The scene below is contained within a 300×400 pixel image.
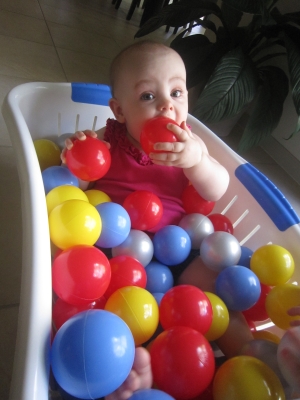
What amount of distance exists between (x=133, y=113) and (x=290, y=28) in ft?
2.84

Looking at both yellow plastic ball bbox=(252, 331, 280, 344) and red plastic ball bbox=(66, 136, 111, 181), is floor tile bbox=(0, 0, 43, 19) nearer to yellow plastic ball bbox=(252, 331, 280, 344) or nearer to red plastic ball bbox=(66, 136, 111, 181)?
red plastic ball bbox=(66, 136, 111, 181)

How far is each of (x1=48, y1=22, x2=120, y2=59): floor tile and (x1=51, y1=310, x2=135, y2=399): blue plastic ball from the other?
67.2 inches

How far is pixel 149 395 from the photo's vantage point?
466 millimetres

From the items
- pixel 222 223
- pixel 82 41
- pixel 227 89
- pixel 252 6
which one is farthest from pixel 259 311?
pixel 82 41

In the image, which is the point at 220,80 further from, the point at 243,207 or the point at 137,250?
the point at 137,250

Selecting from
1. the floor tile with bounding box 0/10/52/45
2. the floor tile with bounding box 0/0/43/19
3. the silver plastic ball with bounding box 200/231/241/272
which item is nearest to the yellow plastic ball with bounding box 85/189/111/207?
the silver plastic ball with bounding box 200/231/241/272

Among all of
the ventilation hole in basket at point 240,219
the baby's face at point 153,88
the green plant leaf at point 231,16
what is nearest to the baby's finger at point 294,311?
the ventilation hole in basket at point 240,219

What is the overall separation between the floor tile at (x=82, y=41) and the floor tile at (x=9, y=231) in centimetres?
103

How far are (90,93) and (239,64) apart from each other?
1.83 ft

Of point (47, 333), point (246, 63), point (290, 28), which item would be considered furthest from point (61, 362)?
point (290, 28)

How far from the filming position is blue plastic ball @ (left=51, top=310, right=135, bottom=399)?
0.43 m

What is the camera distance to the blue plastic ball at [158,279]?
749mm

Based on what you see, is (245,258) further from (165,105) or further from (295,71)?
(295,71)

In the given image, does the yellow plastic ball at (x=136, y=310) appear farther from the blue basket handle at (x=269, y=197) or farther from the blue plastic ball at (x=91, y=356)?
the blue basket handle at (x=269, y=197)
